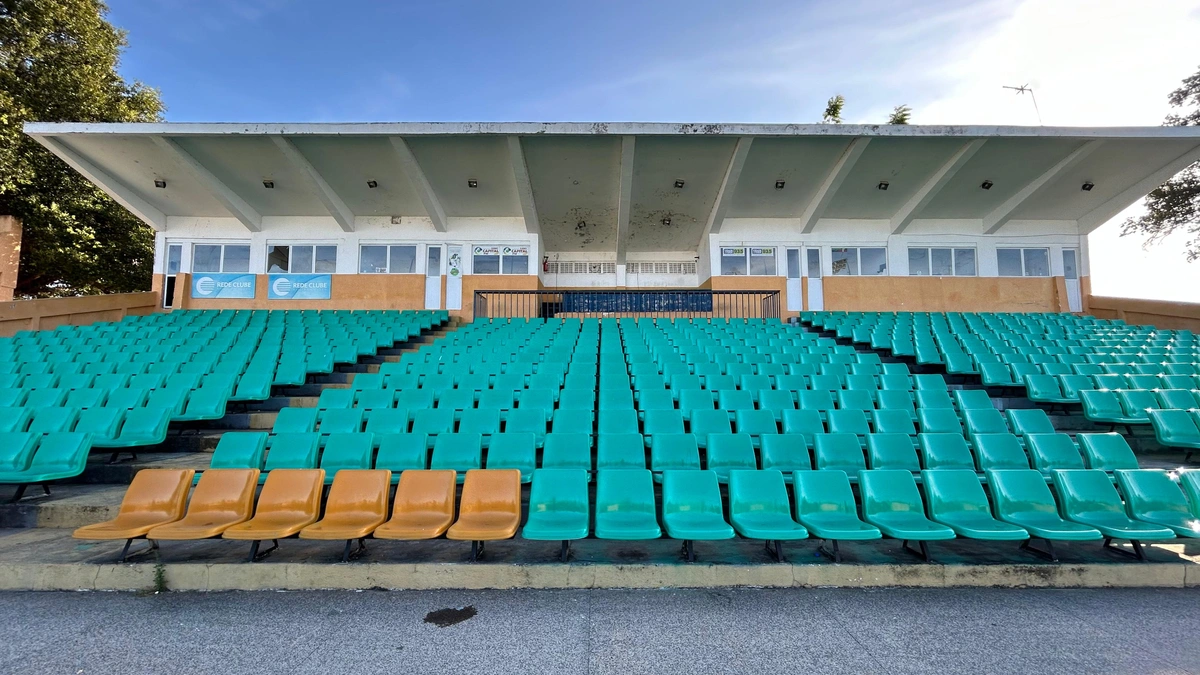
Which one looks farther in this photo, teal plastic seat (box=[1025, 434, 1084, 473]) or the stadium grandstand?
teal plastic seat (box=[1025, 434, 1084, 473])

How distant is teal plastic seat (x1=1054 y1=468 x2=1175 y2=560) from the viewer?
12.7 ft

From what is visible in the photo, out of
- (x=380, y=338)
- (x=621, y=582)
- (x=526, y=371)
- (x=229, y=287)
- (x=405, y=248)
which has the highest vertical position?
(x=405, y=248)

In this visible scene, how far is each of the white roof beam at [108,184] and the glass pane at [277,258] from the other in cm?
315

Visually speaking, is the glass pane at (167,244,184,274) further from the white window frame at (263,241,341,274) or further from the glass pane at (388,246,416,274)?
the glass pane at (388,246,416,274)

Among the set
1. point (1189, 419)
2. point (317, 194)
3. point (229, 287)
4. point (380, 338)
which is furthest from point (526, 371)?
point (229, 287)

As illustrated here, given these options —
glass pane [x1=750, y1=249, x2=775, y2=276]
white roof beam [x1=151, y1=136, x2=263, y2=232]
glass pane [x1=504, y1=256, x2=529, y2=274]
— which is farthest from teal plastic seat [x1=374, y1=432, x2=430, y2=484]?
glass pane [x1=750, y1=249, x2=775, y2=276]

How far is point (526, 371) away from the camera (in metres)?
7.89

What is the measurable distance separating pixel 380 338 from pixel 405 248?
6295 millimetres

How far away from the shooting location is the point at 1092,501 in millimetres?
4094

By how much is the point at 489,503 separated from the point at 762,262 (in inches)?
545

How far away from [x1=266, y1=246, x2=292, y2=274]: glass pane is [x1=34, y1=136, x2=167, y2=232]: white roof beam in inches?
124

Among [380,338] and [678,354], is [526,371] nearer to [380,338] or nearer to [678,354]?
[678,354]

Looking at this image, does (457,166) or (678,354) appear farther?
(457,166)

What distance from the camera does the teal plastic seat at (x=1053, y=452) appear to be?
4.82 m
